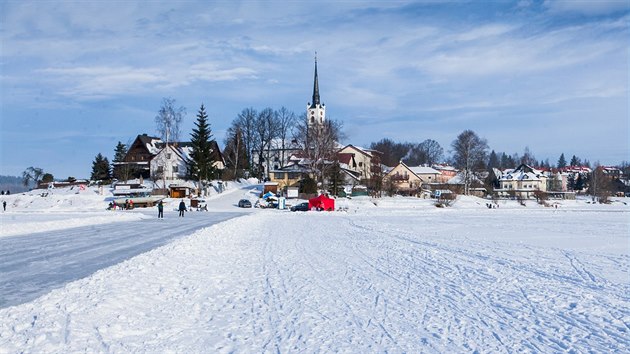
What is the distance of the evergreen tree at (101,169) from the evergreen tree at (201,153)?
22.3m

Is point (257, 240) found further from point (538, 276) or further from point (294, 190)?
point (294, 190)

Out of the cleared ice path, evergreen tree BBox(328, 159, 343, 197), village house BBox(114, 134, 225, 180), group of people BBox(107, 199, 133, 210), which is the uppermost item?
village house BBox(114, 134, 225, 180)

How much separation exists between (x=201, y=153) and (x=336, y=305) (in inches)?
2874

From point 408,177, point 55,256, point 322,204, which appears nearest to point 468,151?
point 408,177

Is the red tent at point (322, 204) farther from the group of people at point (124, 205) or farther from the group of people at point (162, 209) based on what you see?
the group of people at point (124, 205)

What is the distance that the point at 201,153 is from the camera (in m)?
80.6

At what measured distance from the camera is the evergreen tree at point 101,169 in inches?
3824

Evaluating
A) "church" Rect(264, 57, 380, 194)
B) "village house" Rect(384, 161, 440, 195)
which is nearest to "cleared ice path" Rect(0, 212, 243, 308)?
"church" Rect(264, 57, 380, 194)

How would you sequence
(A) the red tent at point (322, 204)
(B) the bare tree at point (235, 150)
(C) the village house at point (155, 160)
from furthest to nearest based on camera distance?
(B) the bare tree at point (235, 150), (C) the village house at point (155, 160), (A) the red tent at point (322, 204)

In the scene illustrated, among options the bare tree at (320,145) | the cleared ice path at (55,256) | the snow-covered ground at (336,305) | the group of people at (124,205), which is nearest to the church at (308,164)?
the bare tree at (320,145)

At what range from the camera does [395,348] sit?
7.10m

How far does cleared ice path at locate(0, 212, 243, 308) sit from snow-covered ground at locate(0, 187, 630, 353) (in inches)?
39.4

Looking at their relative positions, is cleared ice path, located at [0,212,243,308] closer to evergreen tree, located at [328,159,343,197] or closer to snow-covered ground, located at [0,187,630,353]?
snow-covered ground, located at [0,187,630,353]

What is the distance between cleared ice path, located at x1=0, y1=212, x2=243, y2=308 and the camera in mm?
11742
